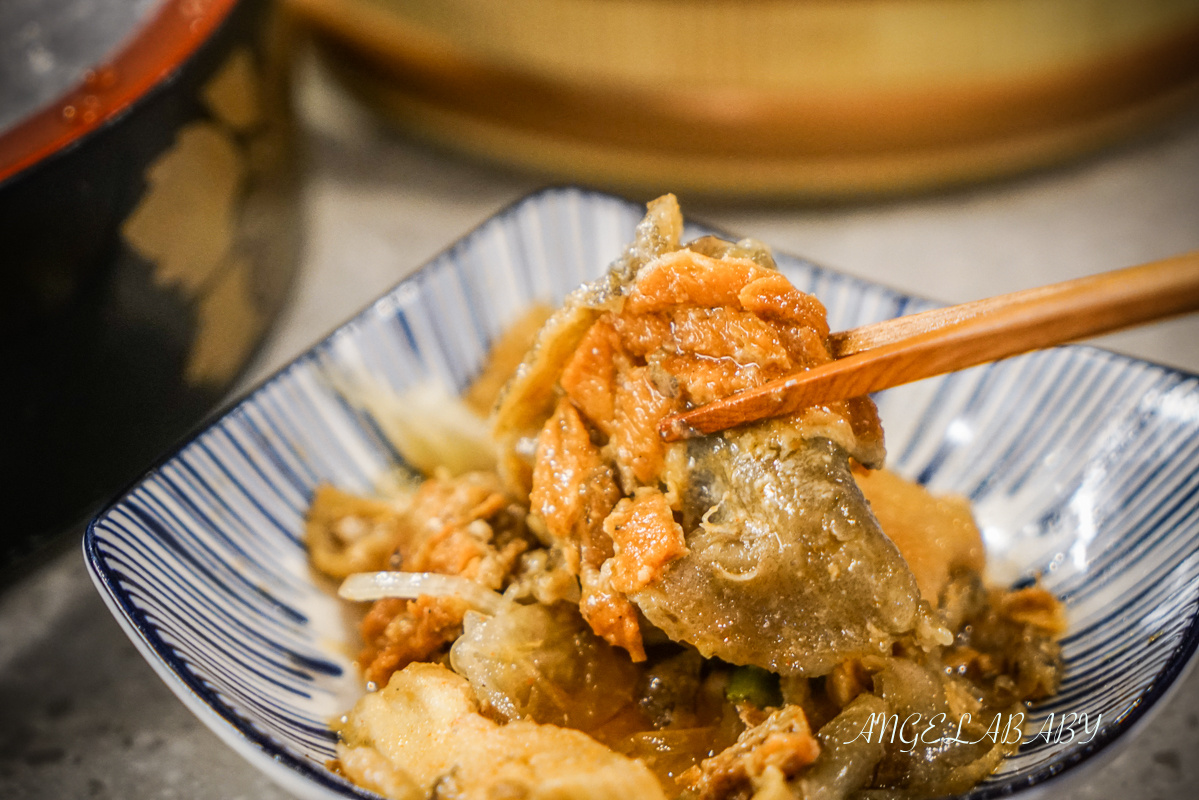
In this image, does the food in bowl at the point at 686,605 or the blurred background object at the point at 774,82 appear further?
the blurred background object at the point at 774,82

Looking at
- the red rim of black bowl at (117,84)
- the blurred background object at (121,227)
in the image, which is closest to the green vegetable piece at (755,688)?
the blurred background object at (121,227)

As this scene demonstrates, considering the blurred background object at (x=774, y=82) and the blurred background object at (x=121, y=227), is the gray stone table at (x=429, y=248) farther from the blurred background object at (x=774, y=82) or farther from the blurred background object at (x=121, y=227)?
the blurred background object at (x=121, y=227)

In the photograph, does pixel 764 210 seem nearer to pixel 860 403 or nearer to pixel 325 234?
pixel 325 234

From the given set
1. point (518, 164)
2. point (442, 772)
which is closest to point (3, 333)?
point (442, 772)

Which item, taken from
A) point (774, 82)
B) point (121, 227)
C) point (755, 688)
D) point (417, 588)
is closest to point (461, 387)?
point (417, 588)

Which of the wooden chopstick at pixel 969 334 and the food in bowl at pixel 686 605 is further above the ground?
the wooden chopstick at pixel 969 334

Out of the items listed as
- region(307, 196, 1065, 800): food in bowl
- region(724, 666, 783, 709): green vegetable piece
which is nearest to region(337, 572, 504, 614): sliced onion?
region(307, 196, 1065, 800): food in bowl
